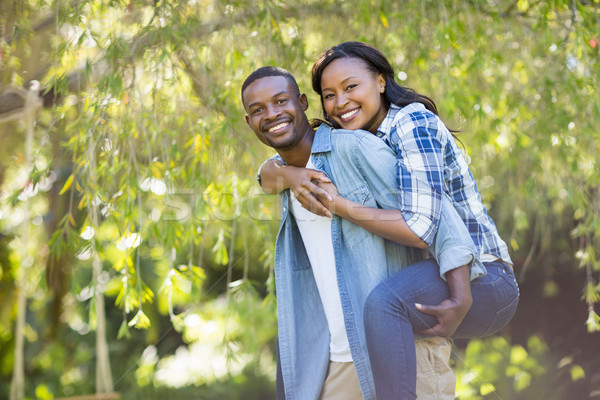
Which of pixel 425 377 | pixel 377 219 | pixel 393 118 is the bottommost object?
pixel 425 377

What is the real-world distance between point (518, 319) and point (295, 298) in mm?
3810

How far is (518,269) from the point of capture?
4938 mm

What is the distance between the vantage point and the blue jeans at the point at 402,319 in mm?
1265

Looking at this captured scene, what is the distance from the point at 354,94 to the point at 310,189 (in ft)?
1.16

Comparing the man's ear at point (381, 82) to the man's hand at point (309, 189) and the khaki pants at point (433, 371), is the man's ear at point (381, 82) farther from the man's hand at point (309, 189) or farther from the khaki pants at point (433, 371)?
the khaki pants at point (433, 371)

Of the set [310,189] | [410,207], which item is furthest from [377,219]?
[310,189]

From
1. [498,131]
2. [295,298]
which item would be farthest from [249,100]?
[498,131]

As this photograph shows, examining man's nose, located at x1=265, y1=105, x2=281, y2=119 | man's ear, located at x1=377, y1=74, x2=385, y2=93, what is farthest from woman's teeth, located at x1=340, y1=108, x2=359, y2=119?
man's nose, located at x1=265, y1=105, x2=281, y2=119

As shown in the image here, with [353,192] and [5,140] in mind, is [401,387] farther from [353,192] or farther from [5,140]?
[5,140]

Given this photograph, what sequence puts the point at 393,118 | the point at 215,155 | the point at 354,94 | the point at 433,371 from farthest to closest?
the point at 215,155 < the point at 354,94 < the point at 393,118 < the point at 433,371

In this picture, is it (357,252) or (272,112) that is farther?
(272,112)

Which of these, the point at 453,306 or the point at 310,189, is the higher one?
the point at 310,189

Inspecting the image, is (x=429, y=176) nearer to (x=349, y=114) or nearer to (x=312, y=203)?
(x=312, y=203)

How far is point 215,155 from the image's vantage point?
98.6 inches
